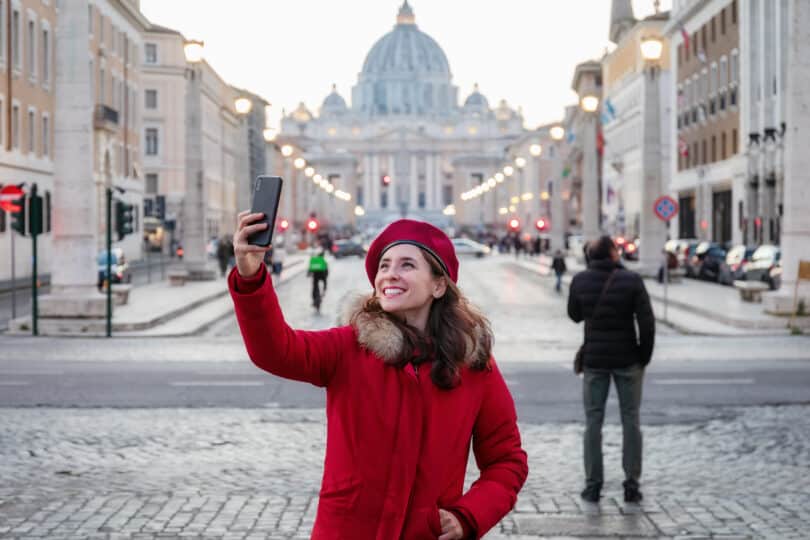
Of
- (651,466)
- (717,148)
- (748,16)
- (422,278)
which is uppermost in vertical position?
(748,16)

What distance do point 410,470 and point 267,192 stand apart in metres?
0.86

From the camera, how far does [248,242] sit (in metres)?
4.05

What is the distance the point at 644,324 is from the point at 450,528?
19.4 ft

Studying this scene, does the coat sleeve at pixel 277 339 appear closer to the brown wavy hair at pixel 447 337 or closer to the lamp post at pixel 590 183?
the brown wavy hair at pixel 447 337

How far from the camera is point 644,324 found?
32.9ft

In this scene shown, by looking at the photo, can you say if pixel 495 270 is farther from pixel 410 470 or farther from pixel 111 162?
pixel 410 470

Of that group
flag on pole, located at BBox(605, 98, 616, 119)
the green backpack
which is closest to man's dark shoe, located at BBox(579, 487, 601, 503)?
the green backpack

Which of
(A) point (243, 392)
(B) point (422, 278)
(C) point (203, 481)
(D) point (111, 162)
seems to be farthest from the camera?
(D) point (111, 162)

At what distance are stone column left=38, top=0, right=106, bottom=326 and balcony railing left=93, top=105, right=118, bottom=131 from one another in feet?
119

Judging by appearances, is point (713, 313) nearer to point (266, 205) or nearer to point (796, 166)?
point (796, 166)

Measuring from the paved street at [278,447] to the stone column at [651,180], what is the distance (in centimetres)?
1925

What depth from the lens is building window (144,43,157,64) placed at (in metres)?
90.1

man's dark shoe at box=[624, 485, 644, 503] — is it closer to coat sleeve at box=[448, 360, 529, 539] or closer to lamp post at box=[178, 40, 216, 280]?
coat sleeve at box=[448, 360, 529, 539]

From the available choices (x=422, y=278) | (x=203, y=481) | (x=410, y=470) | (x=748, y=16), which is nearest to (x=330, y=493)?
(x=410, y=470)
